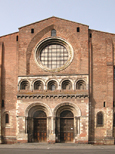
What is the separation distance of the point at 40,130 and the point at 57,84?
5.81m

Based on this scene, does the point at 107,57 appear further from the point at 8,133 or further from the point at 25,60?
the point at 8,133

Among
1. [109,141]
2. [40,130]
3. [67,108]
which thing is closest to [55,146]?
[40,130]

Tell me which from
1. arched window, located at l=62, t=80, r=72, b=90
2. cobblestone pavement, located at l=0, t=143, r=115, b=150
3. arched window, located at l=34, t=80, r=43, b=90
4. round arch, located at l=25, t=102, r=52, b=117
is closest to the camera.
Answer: cobblestone pavement, located at l=0, t=143, r=115, b=150

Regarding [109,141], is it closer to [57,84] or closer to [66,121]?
[66,121]

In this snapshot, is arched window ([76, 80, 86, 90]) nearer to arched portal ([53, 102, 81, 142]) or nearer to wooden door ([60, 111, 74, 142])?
arched portal ([53, 102, 81, 142])

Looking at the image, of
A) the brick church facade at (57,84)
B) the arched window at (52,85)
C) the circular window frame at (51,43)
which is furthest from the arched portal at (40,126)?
the circular window frame at (51,43)

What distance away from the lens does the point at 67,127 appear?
28.1 metres

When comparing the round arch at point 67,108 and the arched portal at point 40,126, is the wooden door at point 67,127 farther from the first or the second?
the arched portal at point 40,126

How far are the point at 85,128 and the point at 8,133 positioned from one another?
30.2 feet

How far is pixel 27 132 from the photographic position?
27781mm

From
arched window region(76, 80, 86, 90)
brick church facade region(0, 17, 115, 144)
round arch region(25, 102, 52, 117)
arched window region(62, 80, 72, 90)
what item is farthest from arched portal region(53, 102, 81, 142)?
arched window region(76, 80, 86, 90)

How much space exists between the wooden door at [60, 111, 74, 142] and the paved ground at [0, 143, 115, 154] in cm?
143

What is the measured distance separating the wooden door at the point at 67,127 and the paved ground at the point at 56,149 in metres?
1.43

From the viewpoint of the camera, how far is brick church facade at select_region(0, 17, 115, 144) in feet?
90.0
